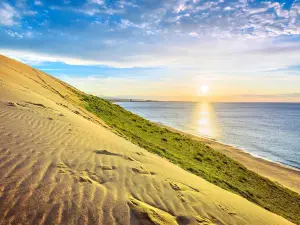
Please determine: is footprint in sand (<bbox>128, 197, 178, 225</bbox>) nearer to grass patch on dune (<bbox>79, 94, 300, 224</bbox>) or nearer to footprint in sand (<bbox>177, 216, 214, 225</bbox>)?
footprint in sand (<bbox>177, 216, 214, 225</bbox>)

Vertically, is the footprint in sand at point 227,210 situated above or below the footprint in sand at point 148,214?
below

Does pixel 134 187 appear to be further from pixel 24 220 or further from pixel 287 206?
pixel 287 206

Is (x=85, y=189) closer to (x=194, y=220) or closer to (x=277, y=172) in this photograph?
(x=194, y=220)

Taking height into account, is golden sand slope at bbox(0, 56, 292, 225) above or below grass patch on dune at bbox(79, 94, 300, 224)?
above

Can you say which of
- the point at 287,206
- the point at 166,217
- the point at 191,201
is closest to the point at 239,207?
the point at 191,201

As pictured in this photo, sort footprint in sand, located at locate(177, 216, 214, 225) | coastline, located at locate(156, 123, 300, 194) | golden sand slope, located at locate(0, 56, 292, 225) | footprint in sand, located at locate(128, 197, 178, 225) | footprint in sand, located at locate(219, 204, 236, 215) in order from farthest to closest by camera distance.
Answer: coastline, located at locate(156, 123, 300, 194), footprint in sand, located at locate(219, 204, 236, 215), footprint in sand, located at locate(177, 216, 214, 225), footprint in sand, located at locate(128, 197, 178, 225), golden sand slope, located at locate(0, 56, 292, 225)

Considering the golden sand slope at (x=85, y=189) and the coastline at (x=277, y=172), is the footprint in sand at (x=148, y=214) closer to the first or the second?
the golden sand slope at (x=85, y=189)

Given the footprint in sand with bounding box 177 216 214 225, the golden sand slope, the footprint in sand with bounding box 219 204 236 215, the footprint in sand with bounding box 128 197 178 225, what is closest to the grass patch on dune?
the golden sand slope

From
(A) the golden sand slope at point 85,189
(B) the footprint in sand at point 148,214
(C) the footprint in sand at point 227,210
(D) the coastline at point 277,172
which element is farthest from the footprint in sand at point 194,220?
(D) the coastline at point 277,172

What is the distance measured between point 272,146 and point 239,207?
3487cm

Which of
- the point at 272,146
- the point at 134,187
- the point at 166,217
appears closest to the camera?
the point at 166,217

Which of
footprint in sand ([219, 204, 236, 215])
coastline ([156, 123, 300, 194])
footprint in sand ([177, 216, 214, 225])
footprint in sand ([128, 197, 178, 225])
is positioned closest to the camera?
footprint in sand ([128, 197, 178, 225])

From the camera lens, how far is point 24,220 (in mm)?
3555

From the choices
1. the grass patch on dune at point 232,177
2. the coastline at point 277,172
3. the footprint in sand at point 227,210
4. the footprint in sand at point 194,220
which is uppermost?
the footprint in sand at point 194,220
